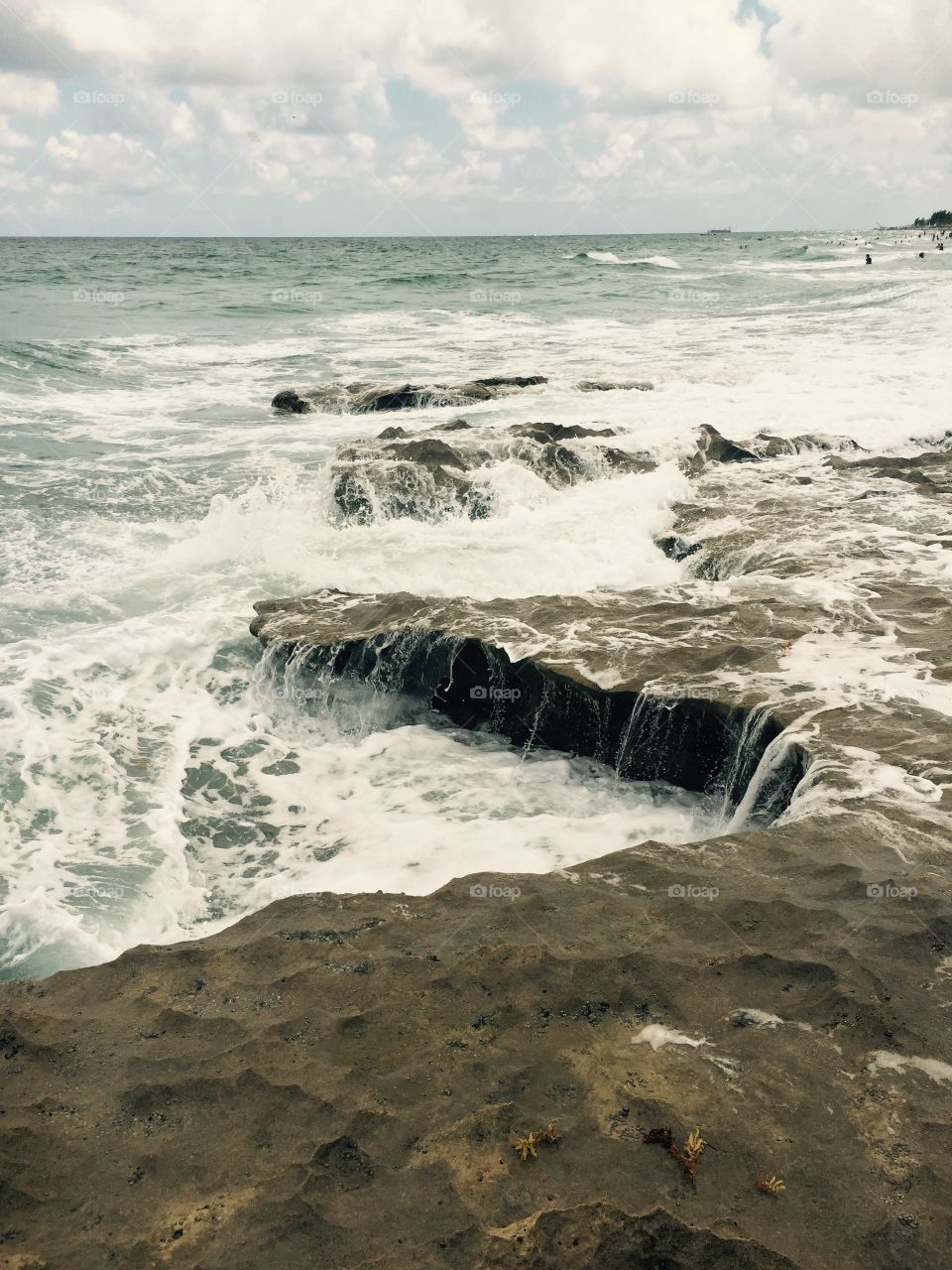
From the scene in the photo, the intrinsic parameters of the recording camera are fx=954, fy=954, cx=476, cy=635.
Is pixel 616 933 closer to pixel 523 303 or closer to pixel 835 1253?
pixel 835 1253

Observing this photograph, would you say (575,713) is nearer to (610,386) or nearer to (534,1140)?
(534,1140)

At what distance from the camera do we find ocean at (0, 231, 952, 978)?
6.39m

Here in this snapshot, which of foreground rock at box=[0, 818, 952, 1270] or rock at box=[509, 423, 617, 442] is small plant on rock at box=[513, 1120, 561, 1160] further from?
rock at box=[509, 423, 617, 442]

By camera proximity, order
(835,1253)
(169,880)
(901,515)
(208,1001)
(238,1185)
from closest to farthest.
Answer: (835,1253) < (238,1185) < (208,1001) < (169,880) < (901,515)

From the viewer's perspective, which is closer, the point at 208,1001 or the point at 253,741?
the point at 208,1001

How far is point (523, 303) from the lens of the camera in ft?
146

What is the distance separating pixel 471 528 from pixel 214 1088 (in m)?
9.58

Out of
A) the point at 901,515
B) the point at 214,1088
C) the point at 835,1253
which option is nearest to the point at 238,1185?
the point at 214,1088
